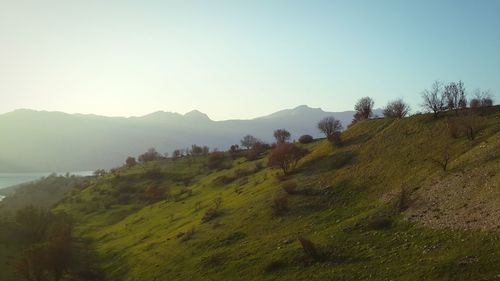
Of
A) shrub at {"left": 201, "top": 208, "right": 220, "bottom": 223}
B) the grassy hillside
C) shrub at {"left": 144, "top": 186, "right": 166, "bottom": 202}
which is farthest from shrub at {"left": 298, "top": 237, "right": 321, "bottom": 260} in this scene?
shrub at {"left": 144, "top": 186, "right": 166, "bottom": 202}

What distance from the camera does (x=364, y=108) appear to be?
357 feet

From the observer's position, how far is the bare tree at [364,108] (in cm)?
10756

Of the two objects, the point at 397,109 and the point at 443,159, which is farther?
the point at 397,109

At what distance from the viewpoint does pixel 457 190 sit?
4297 centimetres

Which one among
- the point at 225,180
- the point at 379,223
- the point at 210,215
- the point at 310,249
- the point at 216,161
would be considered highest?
the point at 216,161

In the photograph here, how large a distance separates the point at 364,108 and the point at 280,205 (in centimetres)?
5934

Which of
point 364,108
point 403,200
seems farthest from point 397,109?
point 403,200

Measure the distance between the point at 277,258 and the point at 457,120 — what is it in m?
36.8

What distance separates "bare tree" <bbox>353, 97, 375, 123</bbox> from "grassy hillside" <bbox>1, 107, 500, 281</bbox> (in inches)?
901

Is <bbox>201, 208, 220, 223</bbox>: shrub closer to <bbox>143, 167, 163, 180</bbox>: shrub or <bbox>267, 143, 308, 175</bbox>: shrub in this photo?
<bbox>267, 143, 308, 175</bbox>: shrub

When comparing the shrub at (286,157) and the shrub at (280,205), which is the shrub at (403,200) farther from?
the shrub at (286,157)

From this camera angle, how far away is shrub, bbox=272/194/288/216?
5658cm

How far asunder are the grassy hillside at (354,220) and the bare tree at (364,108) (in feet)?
75.1

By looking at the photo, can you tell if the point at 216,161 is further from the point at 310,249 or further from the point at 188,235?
the point at 310,249
